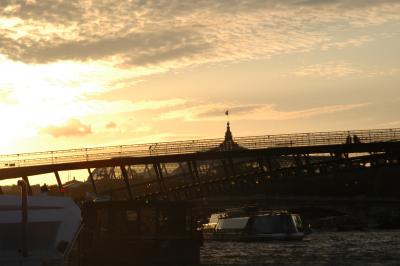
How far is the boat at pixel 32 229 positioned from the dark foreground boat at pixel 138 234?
1232 cm

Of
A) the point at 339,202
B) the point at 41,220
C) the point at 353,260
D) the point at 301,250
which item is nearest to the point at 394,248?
the point at 301,250

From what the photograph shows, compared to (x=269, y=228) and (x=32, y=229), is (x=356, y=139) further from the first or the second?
(x=32, y=229)

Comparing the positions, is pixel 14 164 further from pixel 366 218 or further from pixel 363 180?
pixel 363 180

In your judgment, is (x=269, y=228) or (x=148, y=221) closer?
(x=148, y=221)

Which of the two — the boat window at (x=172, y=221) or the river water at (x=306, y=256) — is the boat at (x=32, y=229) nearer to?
the boat window at (x=172, y=221)

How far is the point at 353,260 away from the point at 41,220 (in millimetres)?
25453

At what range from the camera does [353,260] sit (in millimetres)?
51156

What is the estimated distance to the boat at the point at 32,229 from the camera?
30855 millimetres

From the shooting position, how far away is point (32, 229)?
102 feet

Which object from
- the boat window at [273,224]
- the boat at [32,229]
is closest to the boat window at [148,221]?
the boat at [32,229]

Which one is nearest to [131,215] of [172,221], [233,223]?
[172,221]

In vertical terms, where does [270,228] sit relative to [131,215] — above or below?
below

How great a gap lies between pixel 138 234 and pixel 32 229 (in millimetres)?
15051

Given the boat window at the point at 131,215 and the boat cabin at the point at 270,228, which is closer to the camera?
the boat window at the point at 131,215
